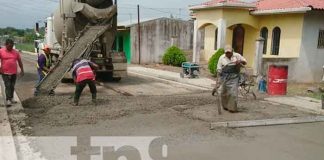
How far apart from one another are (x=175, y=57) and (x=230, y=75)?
16559 millimetres

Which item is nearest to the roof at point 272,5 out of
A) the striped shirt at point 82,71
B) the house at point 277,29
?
the house at point 277,29

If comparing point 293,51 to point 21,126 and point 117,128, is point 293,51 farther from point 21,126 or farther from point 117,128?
point 21,126

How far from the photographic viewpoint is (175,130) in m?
8.38

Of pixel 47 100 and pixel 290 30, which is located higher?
pixel 290 30

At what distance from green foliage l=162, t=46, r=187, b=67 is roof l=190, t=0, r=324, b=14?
3598 millimetres

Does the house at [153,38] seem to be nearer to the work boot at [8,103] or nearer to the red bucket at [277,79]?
the red bucket at [277,79]

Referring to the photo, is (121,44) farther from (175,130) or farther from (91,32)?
(175,130)

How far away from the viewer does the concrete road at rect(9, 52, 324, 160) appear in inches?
275

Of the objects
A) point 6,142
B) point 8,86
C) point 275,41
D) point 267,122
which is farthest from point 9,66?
point 275,41

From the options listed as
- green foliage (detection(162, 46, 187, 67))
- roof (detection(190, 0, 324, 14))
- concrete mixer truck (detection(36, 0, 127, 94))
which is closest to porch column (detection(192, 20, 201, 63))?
roof (detection(190, 0, 324, 14))

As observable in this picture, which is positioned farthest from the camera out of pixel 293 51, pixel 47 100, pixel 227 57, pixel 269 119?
pixel 293 51

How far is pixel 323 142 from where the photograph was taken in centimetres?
790

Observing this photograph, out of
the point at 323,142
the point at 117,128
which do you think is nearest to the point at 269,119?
the point at 323,142

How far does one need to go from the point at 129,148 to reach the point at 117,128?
1.51m
